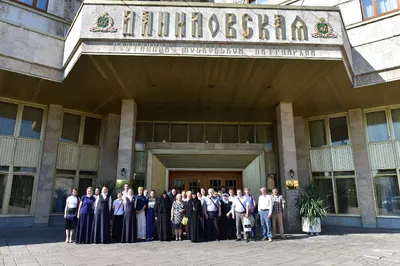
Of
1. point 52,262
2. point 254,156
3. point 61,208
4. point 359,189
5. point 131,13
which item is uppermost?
point 131,13

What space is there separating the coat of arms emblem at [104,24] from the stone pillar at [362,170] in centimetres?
1178

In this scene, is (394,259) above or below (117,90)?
below

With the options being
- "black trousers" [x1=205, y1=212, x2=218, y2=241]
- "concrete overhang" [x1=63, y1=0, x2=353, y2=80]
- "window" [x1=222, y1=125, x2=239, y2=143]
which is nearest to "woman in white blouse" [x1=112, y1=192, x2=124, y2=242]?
"black trousers" [x1=205, y1=212, x2=218, y2=241]

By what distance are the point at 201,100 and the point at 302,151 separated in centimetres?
620

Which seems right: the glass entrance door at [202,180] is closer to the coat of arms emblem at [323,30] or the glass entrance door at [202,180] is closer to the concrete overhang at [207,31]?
the concrete overhang at [207,31]

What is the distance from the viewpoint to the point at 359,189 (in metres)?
13.2

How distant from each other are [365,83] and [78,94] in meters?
11.8

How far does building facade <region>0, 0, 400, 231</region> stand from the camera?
30.1 feet

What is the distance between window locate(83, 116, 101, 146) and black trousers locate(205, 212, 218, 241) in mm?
8390

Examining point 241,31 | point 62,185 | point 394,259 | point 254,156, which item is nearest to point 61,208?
point 62,185

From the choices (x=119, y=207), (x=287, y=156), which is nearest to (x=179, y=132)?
(x=287, y=156)

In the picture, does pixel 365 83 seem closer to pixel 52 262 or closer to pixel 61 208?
pixel 52 262

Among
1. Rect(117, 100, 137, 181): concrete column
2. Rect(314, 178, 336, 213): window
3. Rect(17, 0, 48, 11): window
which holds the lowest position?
Rect(314, 178, 336, 213): window

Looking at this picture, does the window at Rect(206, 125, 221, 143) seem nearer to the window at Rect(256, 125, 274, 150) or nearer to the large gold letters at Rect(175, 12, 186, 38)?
the window at Rect(256, 125, 274, 150)
